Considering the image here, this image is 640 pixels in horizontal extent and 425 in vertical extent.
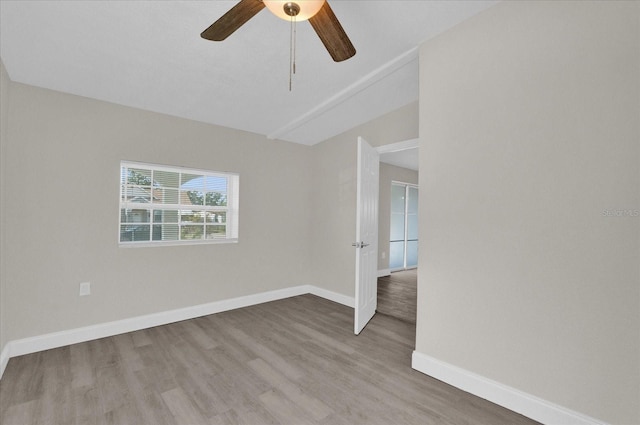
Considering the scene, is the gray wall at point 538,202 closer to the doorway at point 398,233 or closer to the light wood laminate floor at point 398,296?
the light wood laminate floor at point 398,296

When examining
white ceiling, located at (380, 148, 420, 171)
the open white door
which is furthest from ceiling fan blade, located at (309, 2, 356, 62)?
white ceiling, located at (380, 148, 420, 171)

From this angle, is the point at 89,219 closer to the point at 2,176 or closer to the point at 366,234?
the point at 2,176

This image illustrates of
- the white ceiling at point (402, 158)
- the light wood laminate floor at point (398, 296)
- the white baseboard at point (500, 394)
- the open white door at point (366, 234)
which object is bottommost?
the light wood laminate floor at point (398, 296)

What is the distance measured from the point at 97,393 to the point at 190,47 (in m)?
2.62

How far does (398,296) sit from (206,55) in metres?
4.02

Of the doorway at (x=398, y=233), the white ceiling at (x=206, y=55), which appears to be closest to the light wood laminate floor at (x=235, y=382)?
the doorway at (x=398, y=233)

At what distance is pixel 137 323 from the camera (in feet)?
10.1

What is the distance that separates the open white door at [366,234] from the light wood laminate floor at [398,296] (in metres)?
0.32

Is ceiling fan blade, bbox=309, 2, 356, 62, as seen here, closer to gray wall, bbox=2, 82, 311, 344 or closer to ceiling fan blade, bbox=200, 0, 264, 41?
ceiling fan blade, bbox=200, 0, 264, 41

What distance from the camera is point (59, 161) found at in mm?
2652

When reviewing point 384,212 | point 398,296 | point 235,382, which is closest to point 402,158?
point 384,212

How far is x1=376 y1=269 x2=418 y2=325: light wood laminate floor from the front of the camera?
12.2 ft

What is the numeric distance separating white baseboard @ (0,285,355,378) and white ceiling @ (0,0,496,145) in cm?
226

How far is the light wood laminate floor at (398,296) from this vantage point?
12.2ft
